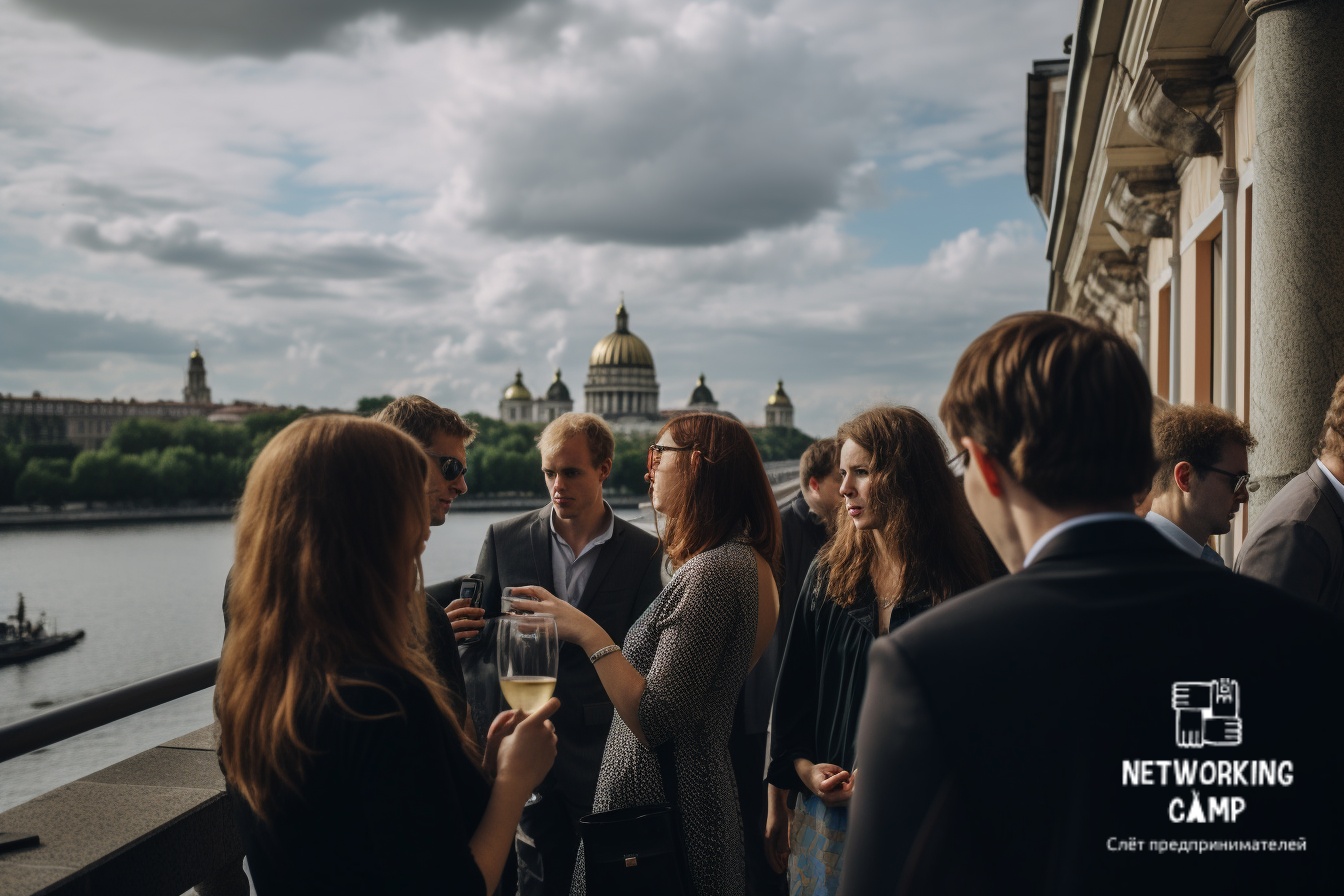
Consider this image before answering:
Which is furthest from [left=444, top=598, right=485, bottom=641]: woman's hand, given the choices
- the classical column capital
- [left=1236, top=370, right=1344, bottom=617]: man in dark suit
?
the classical column capital

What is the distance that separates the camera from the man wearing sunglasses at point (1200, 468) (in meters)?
3.21

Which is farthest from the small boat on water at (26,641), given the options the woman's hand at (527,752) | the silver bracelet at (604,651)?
the woman's hand at (527,752)

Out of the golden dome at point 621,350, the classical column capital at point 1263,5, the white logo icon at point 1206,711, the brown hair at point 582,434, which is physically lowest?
the white logo icon at point 1206,711

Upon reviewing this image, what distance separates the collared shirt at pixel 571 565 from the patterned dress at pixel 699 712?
1164 millimetres

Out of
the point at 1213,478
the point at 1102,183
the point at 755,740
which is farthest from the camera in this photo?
the point at 1102,183

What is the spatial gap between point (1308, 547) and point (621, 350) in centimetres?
14081

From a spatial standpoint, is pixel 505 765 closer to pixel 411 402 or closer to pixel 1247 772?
pixel 1247 772

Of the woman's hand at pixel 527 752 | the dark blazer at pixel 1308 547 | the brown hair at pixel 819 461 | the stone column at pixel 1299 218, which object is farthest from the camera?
the brown hair at pixel 819 461

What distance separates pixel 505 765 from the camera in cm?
182

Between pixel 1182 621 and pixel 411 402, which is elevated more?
pixel 411 402

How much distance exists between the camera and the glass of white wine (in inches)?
78.8

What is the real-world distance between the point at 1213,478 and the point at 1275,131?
1242 millimetres

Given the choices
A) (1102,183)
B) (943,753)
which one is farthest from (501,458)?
(943,753)

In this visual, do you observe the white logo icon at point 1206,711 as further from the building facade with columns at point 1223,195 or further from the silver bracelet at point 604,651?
the building facade with columns at point 1223,195
